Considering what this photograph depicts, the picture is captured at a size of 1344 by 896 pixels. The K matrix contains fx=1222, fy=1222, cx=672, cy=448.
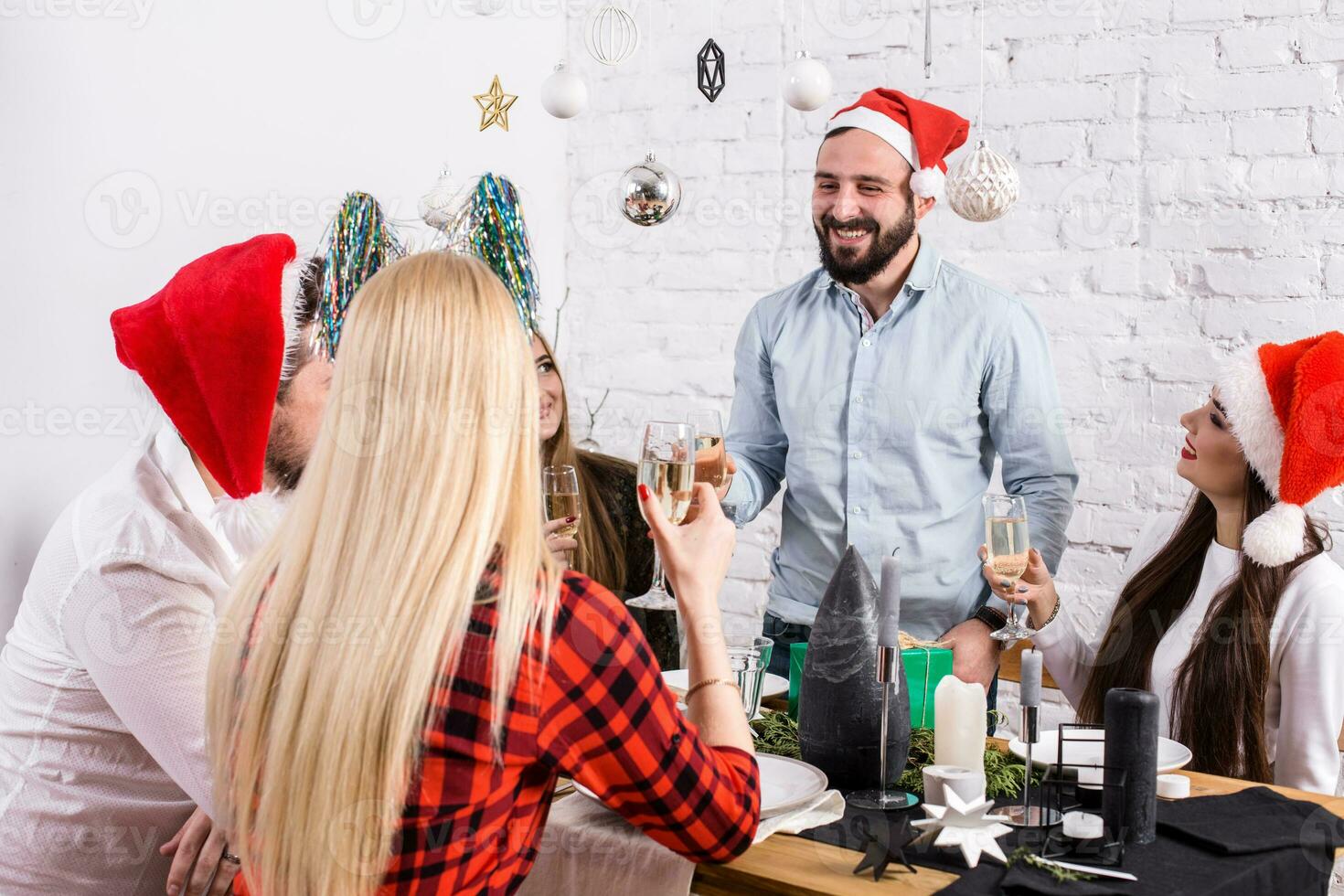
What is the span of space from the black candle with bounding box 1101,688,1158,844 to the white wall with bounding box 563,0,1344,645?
1.31 metres

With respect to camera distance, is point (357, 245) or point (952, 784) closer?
point (952, 784)

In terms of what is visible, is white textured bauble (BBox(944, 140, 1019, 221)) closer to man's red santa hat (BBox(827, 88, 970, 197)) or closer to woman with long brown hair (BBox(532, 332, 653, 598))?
man's red santa hat (BBox(827, 88, 970, 197))

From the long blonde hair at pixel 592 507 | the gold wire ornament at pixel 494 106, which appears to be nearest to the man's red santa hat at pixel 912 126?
the gold wire ornament at pixel 494 106

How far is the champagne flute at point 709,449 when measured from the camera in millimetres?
1464

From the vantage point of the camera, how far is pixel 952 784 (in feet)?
4.32

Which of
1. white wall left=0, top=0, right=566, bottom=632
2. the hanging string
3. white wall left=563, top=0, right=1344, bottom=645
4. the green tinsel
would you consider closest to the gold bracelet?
the green tinsel

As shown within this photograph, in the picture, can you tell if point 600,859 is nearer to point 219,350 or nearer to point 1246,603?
point 219,350

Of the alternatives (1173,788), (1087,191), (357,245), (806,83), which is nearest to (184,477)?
(357,245)

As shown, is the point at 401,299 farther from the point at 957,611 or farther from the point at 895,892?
the point at 957,611

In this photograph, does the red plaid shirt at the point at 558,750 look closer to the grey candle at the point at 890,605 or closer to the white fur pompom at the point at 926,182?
the grey candle at the point at 890,605

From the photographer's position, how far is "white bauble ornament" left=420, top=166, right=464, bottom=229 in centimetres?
230

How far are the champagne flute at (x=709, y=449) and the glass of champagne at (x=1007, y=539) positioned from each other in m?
0.35

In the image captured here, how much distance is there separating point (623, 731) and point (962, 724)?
21.9 inches

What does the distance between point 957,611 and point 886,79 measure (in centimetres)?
120
